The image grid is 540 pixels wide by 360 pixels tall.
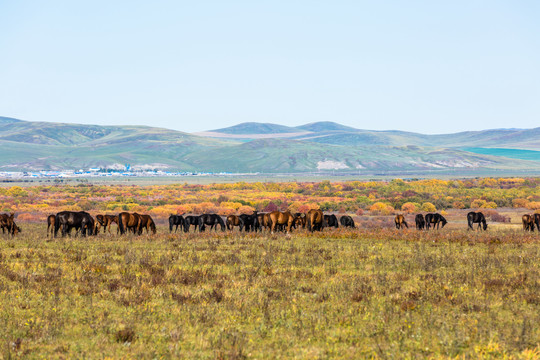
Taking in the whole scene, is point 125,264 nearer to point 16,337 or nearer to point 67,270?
point 67,270

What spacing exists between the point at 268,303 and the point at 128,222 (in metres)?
19.0

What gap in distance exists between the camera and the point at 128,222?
30281mm

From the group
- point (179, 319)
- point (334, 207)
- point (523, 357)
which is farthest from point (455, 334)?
point (334, 207)

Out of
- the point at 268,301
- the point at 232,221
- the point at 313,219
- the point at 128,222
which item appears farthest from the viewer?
the point at 232,221

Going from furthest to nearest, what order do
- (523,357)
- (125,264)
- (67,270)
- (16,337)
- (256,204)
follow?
1. (256,204)
2. (125,264)
3. (67,270)
4. (16,337)
5. (523,357)

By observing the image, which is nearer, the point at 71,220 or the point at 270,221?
the point at 71,220

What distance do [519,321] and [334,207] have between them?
61.6m

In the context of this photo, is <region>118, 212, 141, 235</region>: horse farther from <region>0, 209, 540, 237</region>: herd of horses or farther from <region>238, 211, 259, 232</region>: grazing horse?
<region>238, 211, 259, 232</region>: grazing horse

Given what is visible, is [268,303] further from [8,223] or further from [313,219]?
[8,223]

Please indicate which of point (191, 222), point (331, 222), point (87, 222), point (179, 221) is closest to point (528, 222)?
point (331, 222)

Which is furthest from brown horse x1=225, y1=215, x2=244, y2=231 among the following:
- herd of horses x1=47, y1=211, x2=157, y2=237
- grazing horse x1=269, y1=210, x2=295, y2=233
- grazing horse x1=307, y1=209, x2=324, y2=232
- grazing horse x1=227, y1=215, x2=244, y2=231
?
grazing horse x1=307, y1=209, x2=324, y2=232

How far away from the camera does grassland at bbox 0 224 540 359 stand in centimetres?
1016

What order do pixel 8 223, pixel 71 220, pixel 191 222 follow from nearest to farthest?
pixel 71 220
pixel 8 223
pixel 191 222

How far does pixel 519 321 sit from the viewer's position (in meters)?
11.6
